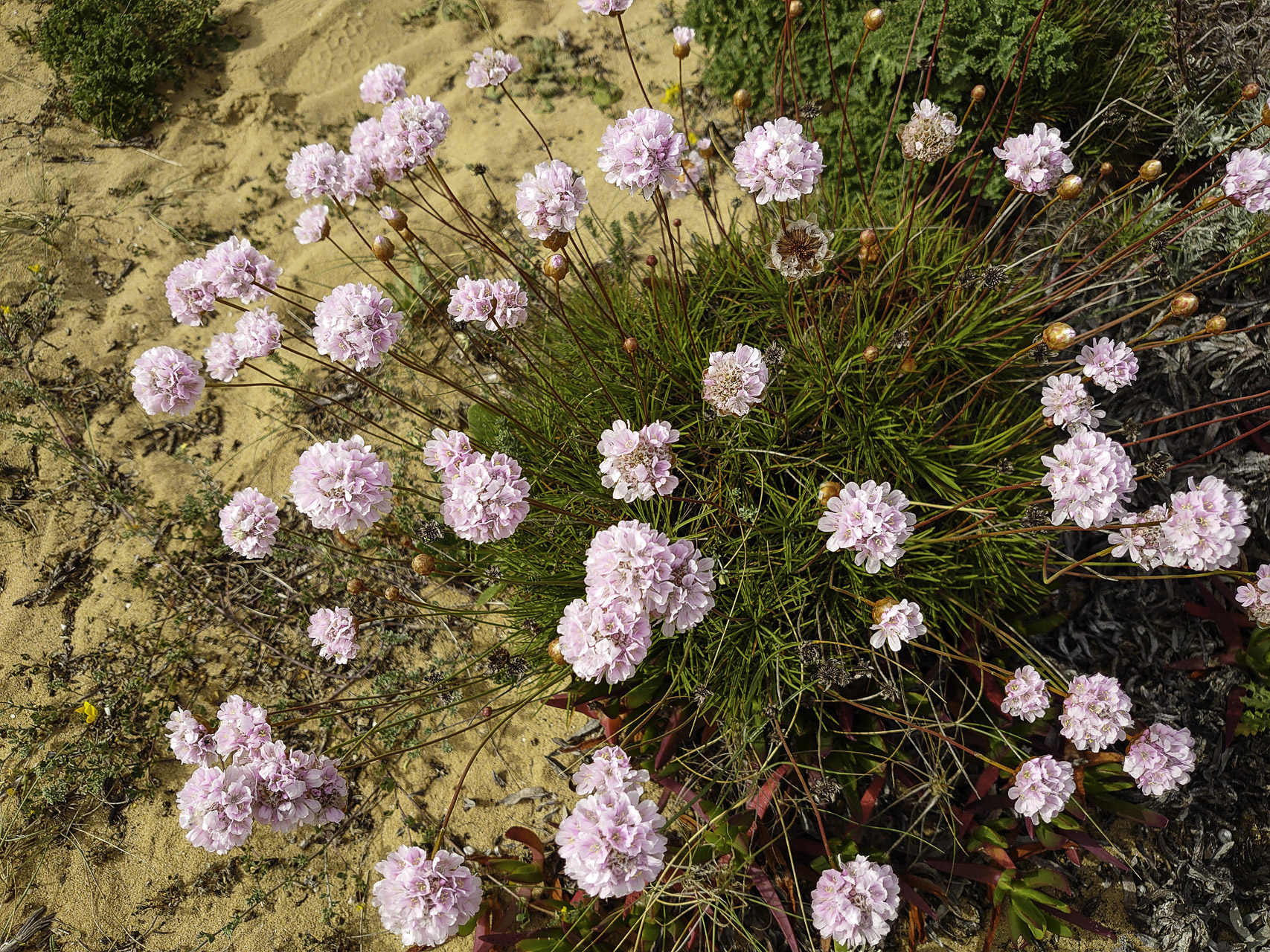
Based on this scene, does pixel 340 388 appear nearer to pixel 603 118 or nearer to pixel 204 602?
pixel 204 602

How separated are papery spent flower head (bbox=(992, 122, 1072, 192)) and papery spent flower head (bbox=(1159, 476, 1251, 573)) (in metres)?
1.25

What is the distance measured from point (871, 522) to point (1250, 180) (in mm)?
1934

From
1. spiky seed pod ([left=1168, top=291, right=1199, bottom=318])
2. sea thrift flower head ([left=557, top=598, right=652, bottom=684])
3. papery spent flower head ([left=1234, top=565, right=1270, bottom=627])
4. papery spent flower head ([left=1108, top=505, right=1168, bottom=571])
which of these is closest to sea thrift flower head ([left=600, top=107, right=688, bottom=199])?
sea thrift flower head ([left=557, top=598, right=652, bottom=684])

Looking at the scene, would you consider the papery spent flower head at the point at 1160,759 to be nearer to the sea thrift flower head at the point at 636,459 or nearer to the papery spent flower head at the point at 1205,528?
the papery spent flower head at the point at 1205,528

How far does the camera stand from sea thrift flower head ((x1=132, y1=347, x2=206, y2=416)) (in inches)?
106

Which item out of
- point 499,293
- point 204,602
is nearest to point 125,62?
point 204,602

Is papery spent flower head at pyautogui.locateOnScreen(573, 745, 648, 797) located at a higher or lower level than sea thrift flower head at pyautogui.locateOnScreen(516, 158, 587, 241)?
lower

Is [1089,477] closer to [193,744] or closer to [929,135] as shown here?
[929,135]

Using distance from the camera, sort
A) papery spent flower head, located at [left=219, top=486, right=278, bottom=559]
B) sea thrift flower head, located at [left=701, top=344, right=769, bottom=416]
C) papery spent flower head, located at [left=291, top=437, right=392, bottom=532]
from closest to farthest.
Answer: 1. papery spent flower head, located at [left=291, top=437, right=392, bottom=532]
2. sea thrift flower head, located at [left=701, top=344, right=769, bottom=416]
3. papery spent flower head, located at [left=219, top=486, right=278, bottom=559]

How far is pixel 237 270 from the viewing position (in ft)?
9.37

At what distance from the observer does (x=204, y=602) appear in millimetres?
3912

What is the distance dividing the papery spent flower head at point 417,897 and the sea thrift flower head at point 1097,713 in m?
2.18

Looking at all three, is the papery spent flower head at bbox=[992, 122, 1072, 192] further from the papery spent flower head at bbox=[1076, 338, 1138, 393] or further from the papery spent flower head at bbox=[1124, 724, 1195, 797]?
the papery spent flower head at bbox=[1124, 724, 1195, 797]

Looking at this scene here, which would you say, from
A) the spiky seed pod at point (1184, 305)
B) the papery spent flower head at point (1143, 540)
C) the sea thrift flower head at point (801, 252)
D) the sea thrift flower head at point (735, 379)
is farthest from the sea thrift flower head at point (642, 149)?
the papery spent flower head at point (1143, 540)
